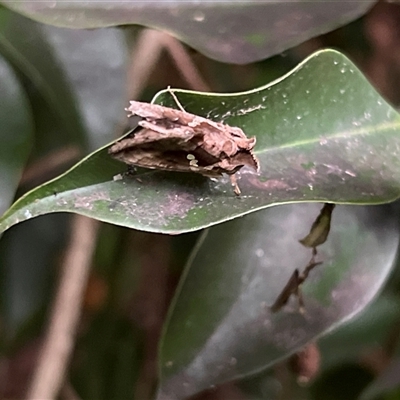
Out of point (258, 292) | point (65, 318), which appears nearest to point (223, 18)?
point (258, 292)

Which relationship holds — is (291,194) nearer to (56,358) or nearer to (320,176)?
(320,176)

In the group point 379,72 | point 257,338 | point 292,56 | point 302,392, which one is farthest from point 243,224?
point 379,72

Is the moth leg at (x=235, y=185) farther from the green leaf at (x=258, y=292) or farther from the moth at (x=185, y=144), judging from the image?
the green leaf at (x=258, y=292)

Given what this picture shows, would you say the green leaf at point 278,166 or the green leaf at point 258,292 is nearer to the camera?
the green leaf at point 278,166

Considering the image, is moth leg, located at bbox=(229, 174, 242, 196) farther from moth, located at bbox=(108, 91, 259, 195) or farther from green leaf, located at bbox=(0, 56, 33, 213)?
green leaf, located at bbox=(0, 56, 33, 213)

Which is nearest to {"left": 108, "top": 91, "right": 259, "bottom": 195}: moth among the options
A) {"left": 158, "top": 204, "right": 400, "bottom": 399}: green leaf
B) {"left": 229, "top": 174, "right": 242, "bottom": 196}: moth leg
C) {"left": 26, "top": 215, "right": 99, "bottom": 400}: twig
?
{"left": 229, "top": 174, "right": 242, "bottom": 196}: moth leg

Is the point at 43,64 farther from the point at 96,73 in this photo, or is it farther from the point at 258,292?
the point at 258,292

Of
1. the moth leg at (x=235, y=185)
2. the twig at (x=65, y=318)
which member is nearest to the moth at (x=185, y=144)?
the moth leg at (x=235, y=185)
